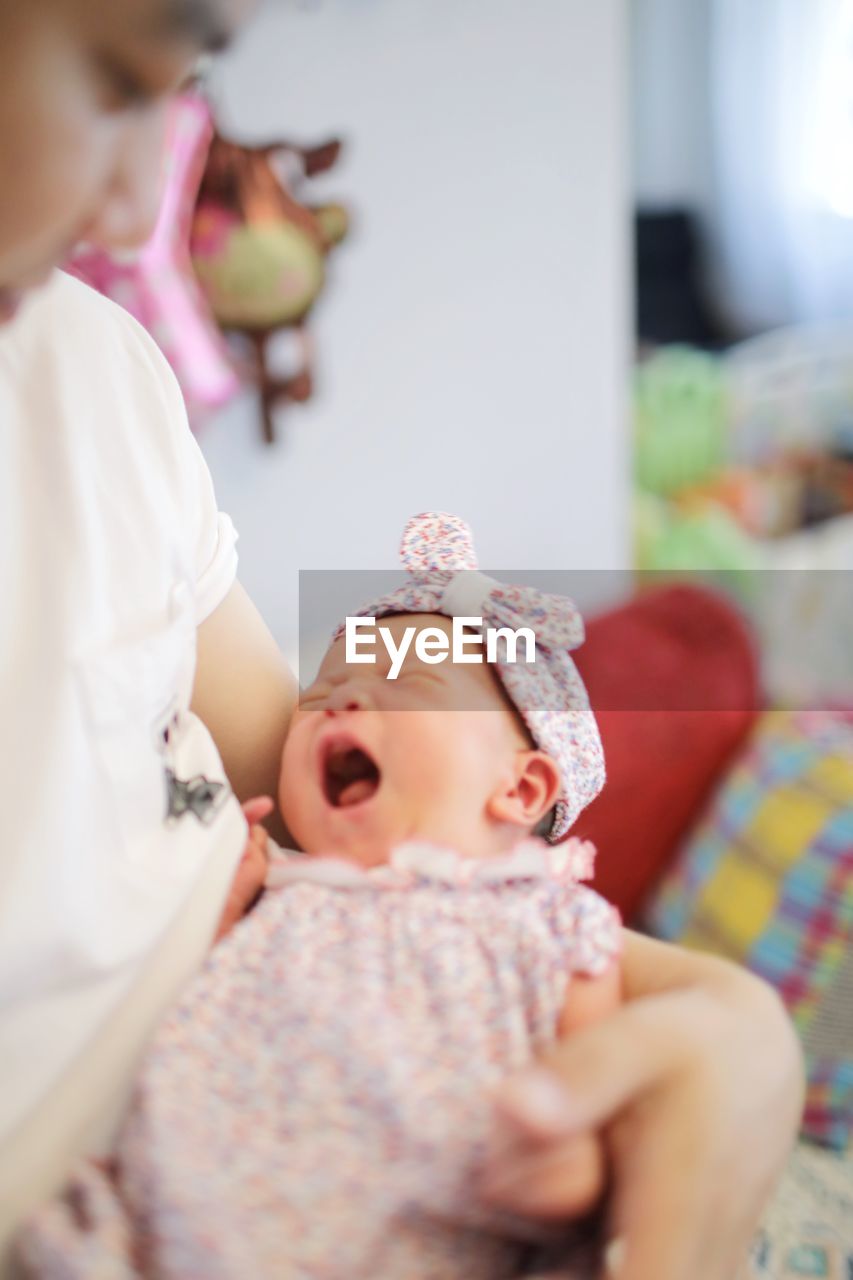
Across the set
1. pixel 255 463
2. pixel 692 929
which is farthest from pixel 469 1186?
pixel 255 463

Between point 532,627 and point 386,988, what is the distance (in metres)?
0.26

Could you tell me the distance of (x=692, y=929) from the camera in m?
1.59

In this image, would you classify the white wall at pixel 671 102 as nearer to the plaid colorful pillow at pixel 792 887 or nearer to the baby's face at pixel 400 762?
the plaid colorful pillow at pixel 792 887

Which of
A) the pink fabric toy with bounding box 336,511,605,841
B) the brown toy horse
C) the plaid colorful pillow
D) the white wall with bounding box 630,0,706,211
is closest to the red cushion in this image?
the plaid colorful pillow

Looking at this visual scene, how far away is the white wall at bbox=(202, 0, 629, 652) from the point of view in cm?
172

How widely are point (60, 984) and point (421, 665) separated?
313 mm

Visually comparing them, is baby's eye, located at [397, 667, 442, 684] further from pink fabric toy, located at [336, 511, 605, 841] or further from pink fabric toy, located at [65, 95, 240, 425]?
pink fabric toy, located at [65, 95, 240, 425]

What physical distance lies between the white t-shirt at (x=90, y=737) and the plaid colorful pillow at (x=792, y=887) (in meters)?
1.06

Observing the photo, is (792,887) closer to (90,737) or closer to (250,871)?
(250,871)


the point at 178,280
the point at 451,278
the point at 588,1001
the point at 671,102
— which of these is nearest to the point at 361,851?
the point at 588,1001

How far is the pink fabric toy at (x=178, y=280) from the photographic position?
1.48 metres

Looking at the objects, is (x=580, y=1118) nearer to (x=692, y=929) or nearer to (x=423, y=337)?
(x=692, y=929)

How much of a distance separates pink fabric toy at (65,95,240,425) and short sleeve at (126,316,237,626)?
0.88 metres

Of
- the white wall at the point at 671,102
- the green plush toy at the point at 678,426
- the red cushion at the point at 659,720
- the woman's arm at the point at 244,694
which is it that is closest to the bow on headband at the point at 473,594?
the woman's arm at the point at 244,694
